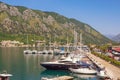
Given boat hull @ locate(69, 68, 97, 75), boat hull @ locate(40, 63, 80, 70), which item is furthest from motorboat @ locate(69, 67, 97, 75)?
boat hull @ locate(40, 63, 80, 70)

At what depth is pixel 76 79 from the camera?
81062 millimetres

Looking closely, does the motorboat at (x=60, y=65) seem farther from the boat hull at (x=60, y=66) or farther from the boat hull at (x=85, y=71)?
the boat hull at (x=85, y=71)

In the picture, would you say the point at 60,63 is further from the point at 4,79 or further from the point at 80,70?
the point at 4,79

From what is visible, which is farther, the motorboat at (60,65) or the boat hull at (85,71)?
the motorboat at (60,65)

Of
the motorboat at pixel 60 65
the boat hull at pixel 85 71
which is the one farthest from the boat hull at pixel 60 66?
the boat hull at pixel 85 71

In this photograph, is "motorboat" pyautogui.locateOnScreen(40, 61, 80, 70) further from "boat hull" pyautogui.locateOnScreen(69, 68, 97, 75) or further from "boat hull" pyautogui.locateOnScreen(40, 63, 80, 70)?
"boat hull" pyautogui.locateOnScreen(69, 68, 97, 75)

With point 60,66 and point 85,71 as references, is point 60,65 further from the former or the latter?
point 85,71

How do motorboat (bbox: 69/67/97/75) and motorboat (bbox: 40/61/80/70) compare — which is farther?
motorboat (bbox: 40/61/80/70)

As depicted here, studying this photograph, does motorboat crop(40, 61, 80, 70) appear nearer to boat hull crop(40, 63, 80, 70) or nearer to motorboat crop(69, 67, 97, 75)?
boat hull crop(40, 63, 80, 70)

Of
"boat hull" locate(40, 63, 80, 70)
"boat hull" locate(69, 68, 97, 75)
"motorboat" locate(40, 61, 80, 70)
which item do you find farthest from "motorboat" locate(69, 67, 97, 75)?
"motorboat" locate(40, 61, 80, 70)

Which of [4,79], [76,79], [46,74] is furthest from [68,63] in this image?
[4,79]

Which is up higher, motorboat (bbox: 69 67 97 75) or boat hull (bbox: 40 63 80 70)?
boat hull (bbox: 40 63 80 70)

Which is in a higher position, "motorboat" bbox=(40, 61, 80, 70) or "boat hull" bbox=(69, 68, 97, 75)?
"motorboat" bbox=(40, 61, 80, 70)

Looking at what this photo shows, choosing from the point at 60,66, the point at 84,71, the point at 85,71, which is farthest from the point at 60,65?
the point at 85,71
